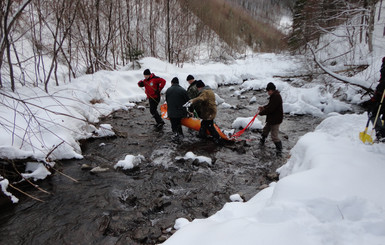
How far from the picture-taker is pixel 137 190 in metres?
4.11

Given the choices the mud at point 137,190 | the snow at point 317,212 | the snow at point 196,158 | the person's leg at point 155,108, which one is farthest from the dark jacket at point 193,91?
the snow at point 317,212

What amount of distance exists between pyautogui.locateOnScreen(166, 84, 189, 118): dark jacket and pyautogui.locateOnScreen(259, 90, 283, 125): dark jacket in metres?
2.20

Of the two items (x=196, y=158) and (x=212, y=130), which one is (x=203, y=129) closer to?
(x=212, y=130)

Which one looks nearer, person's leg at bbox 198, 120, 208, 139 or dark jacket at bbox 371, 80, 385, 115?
dark jacket at bbox 371, 80, 385, 115

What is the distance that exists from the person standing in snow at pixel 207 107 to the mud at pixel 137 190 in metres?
0.40

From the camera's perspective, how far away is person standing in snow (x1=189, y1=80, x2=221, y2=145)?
6054 millimetres

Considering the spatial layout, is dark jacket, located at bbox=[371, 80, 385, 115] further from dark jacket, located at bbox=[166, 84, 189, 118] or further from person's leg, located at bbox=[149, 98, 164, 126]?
person's leg, located at bbox=[149, 98, 164, 126]

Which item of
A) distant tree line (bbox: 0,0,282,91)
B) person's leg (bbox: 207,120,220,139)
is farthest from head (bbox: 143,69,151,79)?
distant tree line (bbox: 0,0,282,91)

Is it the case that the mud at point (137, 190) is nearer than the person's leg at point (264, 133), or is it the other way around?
the mud at point (137, 190)

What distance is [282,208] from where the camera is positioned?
85.8 inches

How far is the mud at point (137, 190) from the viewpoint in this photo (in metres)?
3.14

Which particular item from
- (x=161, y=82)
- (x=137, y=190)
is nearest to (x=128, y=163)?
(x=137, y=190)

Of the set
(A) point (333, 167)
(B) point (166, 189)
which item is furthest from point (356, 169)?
(B) point (166, 189)

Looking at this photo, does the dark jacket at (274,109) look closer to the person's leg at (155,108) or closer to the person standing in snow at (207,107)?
the person standing in snow at (207,107)
